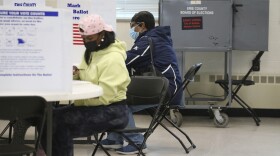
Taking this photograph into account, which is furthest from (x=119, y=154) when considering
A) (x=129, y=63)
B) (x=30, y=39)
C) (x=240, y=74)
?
(x=240, y=74)

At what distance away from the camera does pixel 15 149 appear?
8.15 feet

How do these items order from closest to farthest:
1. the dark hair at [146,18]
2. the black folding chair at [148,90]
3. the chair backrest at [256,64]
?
the black folding chair at [148,90], the dark hair at [146,18], the chair backrest at [256,64]

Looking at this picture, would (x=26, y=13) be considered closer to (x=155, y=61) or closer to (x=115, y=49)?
(x=115, y=49)

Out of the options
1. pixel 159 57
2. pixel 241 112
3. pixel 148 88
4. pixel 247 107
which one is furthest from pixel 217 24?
pixel 148 88

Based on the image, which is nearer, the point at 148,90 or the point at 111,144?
the point at 148,90

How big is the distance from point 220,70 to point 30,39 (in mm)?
4401

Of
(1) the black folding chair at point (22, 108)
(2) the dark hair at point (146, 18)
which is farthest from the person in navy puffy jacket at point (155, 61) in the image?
Result: (1) the black folding chair at point (22, 108)

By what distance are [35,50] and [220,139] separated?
10.2ft

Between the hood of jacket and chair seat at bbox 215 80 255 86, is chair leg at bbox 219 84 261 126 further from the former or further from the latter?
the hood of jacket

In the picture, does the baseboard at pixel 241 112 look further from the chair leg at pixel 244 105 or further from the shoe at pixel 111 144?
the shoe at pixel 111 144

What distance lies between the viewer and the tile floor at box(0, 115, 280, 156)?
4406 millimetres

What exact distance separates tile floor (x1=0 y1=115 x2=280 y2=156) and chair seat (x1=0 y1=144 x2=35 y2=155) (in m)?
1.72

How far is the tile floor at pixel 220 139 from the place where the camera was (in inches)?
173

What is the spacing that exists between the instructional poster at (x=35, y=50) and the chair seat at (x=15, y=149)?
0.33m
